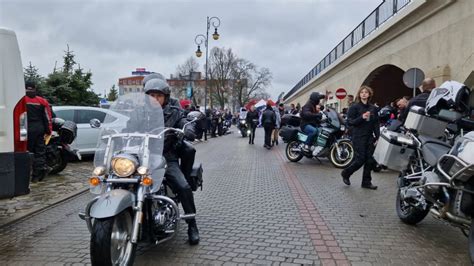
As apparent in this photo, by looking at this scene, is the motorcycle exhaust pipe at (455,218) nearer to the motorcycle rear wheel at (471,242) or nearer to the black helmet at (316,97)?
the motorcycle rear wheel at (471,242)

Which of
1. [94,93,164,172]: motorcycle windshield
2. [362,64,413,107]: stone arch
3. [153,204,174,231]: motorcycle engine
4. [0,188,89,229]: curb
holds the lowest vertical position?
[0,188,89,229]: curb

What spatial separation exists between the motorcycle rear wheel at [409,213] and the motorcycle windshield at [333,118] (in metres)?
5.53

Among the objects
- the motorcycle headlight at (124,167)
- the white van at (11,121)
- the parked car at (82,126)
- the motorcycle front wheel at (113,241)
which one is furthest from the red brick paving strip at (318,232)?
the parked car at (82,126)

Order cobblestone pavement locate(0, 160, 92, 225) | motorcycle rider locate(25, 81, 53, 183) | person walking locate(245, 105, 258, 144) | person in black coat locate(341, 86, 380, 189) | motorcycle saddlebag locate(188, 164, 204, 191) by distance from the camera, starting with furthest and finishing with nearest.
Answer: person walking locate(245, 105, 258, 144) < motorcycle rider locate(25, 81, 53, 183) < person in black coat locate(341, 86, 380, 189) < cobblestone pavement locate(0, 160, 92, 225) < motorcycle saddlebag locate(188, 164, 204, 191)

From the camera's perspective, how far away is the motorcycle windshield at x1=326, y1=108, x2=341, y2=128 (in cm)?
1105

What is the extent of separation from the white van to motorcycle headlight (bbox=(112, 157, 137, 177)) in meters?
1.72

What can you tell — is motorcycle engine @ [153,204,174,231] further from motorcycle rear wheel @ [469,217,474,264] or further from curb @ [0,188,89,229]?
motorcycle rear wheel @ [469,217,474,264]

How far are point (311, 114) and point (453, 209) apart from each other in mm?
7524

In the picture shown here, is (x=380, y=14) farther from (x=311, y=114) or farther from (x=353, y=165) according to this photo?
(x=353, y=165)

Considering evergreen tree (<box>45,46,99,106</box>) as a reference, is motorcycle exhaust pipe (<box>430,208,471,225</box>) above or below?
below

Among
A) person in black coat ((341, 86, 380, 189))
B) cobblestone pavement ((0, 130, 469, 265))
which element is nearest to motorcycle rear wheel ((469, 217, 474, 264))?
cobblestone pavement ((0, 130, 469, 265))

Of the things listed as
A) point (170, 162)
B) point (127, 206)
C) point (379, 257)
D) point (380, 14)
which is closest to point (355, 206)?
point (379, 257)

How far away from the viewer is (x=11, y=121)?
183 inches

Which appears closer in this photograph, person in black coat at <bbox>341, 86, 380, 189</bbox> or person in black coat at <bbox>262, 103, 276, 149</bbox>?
person in black coat at <bbox>341, 86, 380, 189</bbox>
